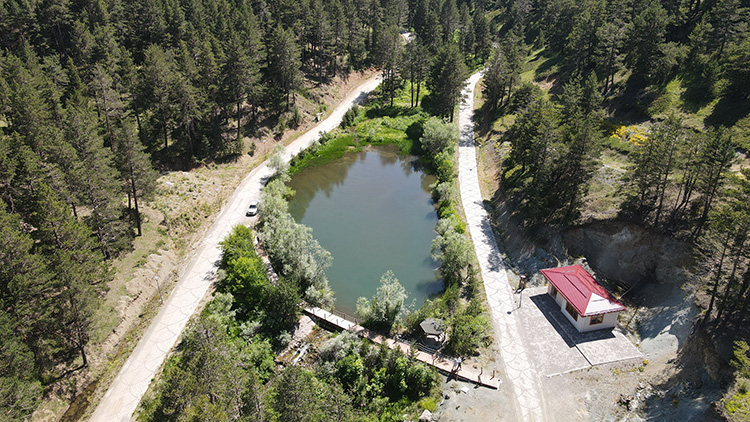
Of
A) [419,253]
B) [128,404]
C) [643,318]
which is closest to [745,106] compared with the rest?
[643,318]

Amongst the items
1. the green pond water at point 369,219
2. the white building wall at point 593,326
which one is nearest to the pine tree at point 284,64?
the green pond water at point 369,219

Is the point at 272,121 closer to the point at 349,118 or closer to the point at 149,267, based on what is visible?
the point at 349,118

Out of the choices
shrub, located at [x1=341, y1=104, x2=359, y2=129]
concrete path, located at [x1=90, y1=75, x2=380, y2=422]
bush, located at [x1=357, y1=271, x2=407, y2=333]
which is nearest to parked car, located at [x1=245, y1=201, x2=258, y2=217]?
concrete path, located at [x1=90, y1=75, x2=380, y2=422]

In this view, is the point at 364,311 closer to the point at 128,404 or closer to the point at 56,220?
the point at 128,404

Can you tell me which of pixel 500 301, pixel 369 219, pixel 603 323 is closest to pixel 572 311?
pixel 603 323

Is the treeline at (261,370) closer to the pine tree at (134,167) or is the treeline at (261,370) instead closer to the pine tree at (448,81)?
the pine tree at (134,167)

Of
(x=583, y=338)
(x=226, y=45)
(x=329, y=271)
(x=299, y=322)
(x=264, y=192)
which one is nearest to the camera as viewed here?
(x=583, y=338)
